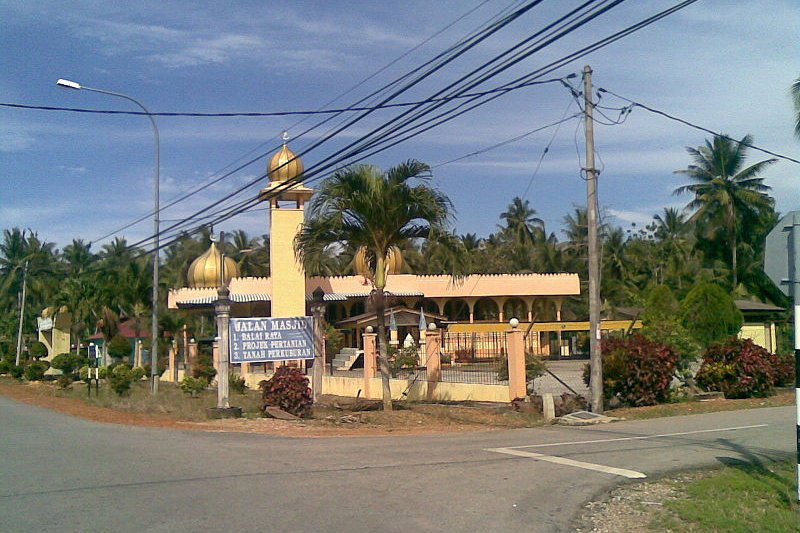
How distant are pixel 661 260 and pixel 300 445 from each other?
52.1m

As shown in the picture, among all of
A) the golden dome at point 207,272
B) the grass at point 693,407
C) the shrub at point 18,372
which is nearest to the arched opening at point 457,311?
the golden dome at point 207,272

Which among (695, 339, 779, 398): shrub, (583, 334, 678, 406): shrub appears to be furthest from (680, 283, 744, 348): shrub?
(583, 334, 678, 406): shrub

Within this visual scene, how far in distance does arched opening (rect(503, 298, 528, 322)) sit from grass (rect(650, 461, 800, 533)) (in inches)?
1689

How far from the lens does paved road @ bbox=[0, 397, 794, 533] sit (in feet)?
27.0

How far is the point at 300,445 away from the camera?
14352mm

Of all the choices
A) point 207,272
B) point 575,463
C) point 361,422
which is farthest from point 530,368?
point 207,272

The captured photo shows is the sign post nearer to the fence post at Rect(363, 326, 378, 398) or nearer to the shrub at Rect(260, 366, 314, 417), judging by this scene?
the shrub at Rect(260, 366, 314, 417)

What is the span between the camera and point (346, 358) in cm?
4291

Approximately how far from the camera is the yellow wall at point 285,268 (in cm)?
4488

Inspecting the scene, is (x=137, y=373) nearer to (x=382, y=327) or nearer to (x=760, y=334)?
(x=382, y=327)

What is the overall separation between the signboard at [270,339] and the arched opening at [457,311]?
107ft

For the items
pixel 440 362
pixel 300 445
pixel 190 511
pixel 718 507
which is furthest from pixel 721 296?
pixel 190 511

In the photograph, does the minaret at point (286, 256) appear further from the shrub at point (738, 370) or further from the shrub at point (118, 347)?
the shrub at point (738, 370)

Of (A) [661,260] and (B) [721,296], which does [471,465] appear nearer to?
(B) [721,296]
